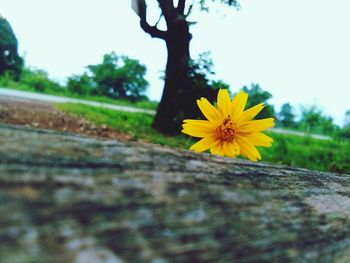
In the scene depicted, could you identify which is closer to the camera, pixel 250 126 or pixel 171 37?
pixel 250 126

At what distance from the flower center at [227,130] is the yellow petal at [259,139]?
0.07 meters

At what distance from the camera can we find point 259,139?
1391 millimetres

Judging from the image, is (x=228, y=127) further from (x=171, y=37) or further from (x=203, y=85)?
(x=171, y=37)

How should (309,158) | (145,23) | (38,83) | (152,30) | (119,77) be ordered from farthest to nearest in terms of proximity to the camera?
1. (119,77)
2. (38,83)
3. (152,30)
4. (145,23)
5. (309,158)

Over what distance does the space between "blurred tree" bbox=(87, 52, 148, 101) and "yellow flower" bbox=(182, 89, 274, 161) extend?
45.9 m

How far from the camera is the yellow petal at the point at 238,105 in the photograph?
1.42 metres

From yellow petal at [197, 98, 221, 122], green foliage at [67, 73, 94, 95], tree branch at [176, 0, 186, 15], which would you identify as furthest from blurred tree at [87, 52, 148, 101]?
yellow petal at [197, 98, 221, 122]

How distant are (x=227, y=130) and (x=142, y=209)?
3.42ft

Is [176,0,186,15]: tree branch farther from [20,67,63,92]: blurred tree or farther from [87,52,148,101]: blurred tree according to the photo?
[87,52,148,101]: blurred tree

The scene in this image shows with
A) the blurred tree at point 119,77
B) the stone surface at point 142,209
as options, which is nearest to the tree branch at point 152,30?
the stone surface at point 142,209

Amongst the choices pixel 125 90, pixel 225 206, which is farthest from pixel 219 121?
pixel 125 90

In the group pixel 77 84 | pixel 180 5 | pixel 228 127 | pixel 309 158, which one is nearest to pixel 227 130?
pixel 228 127

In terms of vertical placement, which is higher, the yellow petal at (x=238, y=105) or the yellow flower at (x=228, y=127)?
the yellow petal at (x=238, y=105)

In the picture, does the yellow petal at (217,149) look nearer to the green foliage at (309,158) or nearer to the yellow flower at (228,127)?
the yellow flower at (228,127)
